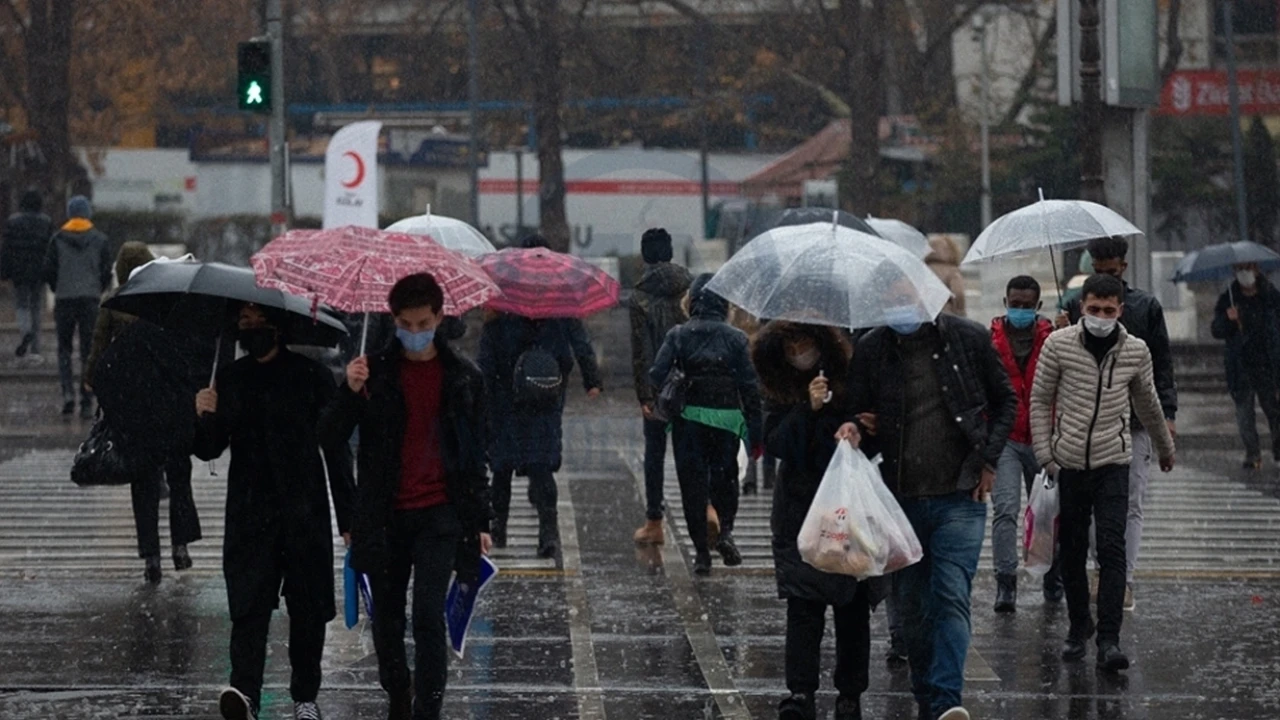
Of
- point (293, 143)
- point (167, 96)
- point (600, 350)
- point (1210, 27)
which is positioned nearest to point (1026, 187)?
point (1210, 27)

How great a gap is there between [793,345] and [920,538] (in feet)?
2.72

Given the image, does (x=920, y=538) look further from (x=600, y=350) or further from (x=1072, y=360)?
(x=600, y=350)

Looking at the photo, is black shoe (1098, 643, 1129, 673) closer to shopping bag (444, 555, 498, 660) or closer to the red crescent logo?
shopping bag (444, 555, 498, 660)

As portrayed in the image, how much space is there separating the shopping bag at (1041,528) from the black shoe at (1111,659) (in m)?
0.77

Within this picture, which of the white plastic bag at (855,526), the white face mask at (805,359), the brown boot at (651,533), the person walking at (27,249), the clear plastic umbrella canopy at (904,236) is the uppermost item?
the person walking at (27,249)

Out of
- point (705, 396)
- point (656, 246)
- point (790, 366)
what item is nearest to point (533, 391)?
point (705, 396)

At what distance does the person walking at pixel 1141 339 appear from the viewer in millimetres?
9672

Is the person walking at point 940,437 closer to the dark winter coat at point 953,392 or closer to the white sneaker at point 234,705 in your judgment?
the dark winter coat at point 953,392

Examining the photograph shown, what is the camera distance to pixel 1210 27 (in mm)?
48125

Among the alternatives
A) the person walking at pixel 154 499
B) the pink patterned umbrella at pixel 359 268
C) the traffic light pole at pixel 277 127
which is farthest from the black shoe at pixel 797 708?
the traffic light pole at pixel 277 127

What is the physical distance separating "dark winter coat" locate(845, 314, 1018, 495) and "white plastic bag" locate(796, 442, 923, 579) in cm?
25

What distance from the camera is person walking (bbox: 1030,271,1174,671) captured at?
29.9ft

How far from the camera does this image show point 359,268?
24.5 feet

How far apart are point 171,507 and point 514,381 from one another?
2.01 meters
